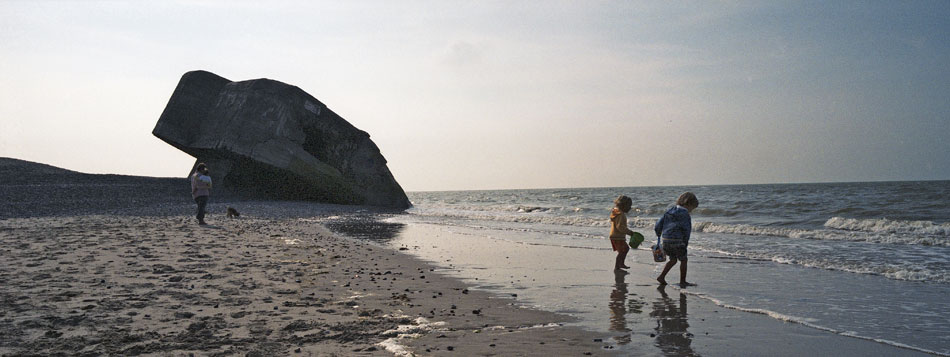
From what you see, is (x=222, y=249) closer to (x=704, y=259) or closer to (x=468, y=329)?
(x=468, y=329)

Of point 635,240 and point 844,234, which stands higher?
point 635,240

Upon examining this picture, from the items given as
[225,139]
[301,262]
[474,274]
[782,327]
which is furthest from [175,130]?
[782,327]

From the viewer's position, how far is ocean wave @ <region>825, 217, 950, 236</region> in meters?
17.7

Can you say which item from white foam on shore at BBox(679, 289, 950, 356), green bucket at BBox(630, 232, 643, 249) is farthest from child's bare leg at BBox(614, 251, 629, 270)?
white foam on shore at BBox(679, 289, 950, 356)

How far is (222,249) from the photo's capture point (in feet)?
33.0

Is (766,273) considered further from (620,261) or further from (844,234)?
(844,234)

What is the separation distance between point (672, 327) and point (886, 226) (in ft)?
62.2

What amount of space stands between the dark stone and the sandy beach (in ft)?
65.5

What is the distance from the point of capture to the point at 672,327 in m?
5.24

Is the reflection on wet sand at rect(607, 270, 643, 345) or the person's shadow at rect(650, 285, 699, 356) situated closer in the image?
the person's shadow at rect(650, 285, 699, 356)

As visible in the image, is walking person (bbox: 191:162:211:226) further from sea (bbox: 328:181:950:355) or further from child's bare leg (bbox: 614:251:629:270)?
child's bare leg (bbox: 614:251:629:270)

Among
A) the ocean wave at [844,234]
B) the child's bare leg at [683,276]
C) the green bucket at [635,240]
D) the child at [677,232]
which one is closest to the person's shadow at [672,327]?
the child's bare leg at [683,276]

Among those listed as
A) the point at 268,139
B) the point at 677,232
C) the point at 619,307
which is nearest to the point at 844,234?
the point at 677,232

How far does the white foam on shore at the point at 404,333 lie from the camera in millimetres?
4223
